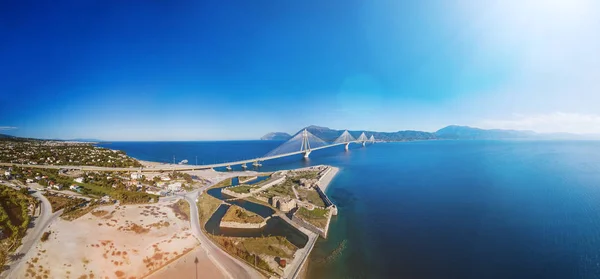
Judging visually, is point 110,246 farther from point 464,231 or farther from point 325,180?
point 325,180

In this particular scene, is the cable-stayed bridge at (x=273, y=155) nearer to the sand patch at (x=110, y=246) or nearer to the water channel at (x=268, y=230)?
the sand patch at (x=110, y=246)

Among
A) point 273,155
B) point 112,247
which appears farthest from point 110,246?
point 273,155

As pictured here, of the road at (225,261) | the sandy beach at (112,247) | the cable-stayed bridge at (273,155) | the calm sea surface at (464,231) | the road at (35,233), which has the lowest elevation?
the calm sea surface at (464,231)

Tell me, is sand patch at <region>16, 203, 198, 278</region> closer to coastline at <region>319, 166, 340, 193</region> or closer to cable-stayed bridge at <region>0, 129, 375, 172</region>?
coastline at <region>319, 166, 340, 193</region>

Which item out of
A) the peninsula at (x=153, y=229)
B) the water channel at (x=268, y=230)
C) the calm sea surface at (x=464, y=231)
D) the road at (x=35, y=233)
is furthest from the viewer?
the water channel at (x=268, y=230)

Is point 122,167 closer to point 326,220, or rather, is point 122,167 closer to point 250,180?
point 250,180

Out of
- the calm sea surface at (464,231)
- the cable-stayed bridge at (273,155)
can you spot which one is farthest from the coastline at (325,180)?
the cable-stayed bridge at (273,155)
